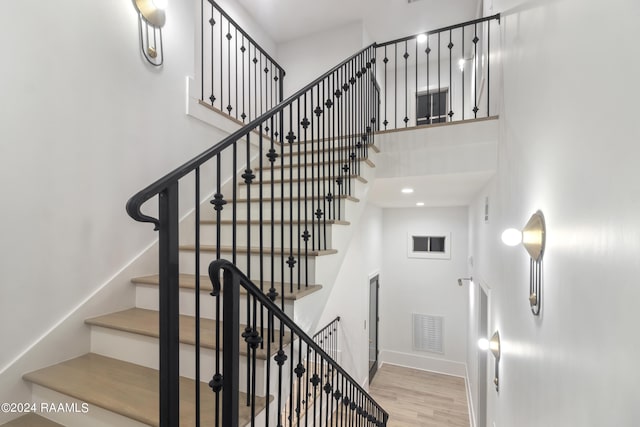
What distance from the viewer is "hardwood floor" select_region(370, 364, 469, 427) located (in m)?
4.93

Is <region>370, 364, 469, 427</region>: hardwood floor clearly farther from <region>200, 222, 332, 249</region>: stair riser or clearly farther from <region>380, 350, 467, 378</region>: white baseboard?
<region>200, 222, 332, 249</region>: stair riser

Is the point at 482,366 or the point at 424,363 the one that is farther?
the point at 424,363

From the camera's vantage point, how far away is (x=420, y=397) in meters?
5.57

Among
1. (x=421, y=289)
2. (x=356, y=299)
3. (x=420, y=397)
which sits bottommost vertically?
(x=420, y=397)

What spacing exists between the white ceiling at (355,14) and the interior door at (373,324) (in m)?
4.58

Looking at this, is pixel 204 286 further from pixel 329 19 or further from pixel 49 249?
pixel 329 19

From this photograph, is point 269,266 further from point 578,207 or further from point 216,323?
point 578,207

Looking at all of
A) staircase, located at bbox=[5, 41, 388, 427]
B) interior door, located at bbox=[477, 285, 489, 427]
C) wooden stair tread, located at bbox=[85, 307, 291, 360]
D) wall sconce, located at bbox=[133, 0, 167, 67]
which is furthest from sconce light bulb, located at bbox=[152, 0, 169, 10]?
interior door, located at bbox=[477, 285, 489, 427]

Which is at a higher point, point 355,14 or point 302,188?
point 355,14

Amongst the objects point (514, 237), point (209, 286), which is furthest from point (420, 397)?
point (209, 286)

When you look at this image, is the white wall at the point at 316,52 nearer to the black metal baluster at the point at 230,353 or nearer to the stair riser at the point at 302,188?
the stair riser at the point at 302,188

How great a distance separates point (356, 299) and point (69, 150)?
451 cm

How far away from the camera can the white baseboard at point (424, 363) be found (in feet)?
20.5

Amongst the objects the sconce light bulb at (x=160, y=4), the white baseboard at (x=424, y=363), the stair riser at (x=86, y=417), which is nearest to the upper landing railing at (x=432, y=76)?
the sconce light bulb at (x=160, y=4)
